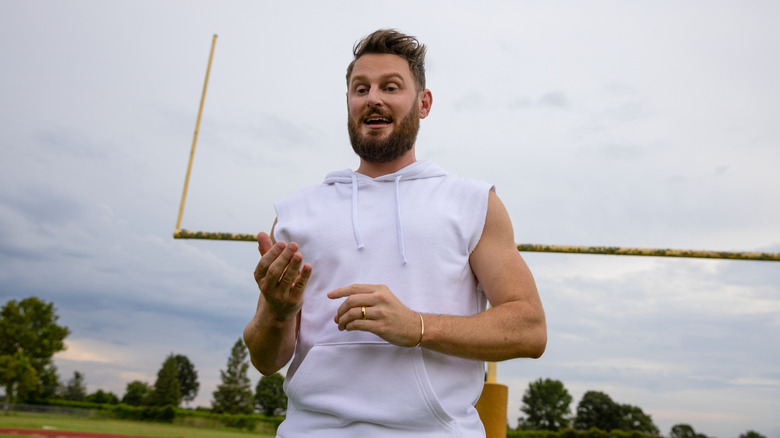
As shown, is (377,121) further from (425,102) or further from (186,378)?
(186,378)

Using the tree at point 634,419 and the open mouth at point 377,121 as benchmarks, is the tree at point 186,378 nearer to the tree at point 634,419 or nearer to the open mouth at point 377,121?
the tree at point 634,419

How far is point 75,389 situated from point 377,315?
62.4 metres

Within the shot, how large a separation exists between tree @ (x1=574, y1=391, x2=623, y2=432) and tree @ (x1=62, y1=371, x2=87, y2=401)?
43.5 metres

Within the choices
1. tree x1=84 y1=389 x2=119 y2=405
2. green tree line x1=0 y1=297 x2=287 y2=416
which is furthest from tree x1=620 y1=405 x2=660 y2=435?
tree x1=84 y1=389 x2=119 y2=405

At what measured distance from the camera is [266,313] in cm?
127

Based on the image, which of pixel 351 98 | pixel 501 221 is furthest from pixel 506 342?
pixel 351 98

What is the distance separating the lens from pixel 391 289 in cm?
122

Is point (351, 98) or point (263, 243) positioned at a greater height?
point (351, 98)

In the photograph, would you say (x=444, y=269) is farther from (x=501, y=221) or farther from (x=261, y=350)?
(x=261, y=350)

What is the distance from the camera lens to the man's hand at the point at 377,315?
1.02 m

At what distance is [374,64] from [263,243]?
569mm

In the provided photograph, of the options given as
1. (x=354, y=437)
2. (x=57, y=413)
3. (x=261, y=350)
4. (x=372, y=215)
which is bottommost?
(x=57, y=413)

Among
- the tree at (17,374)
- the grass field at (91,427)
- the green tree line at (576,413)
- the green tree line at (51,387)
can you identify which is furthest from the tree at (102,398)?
the green tree line at (576,413)

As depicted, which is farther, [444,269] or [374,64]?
[374,64]
